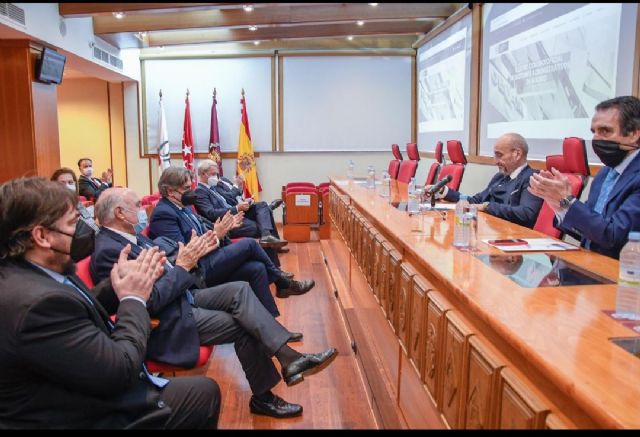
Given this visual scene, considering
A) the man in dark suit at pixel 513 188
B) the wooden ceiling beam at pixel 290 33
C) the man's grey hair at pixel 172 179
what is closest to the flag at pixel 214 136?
the wooden ceiling beam at pixel 290 33

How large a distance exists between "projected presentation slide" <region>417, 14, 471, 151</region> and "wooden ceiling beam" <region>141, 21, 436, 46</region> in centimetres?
40

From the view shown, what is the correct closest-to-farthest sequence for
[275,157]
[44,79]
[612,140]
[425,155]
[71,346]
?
[71,346], [612,140], [44,79], [425,155], [275,157]

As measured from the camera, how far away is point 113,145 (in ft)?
28.3

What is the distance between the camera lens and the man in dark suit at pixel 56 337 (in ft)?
4.11

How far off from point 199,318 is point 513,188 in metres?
2.12

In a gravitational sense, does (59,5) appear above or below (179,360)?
above

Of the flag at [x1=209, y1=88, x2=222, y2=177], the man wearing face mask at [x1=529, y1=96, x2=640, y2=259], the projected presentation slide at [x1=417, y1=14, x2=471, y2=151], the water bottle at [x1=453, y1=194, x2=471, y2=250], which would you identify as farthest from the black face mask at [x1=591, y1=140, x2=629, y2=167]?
the flag at [x1=209, y1=88, x2=222, y2=177]

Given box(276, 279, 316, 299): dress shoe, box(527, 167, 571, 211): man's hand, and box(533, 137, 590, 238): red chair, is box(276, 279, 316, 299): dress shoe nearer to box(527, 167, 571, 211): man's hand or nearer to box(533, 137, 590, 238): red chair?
box(533, 137, 590, 238): red chair

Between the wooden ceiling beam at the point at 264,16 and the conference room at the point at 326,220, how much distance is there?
0.03m

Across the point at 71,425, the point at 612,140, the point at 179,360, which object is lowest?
the point at 179,360

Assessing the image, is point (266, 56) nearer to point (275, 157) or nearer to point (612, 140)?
point (275, 157)

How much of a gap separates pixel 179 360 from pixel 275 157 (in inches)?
258

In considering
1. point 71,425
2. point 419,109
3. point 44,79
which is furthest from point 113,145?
point 71,425

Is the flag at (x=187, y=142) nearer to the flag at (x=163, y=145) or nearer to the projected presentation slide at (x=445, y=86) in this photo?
the flag at (x=163, y=145)
